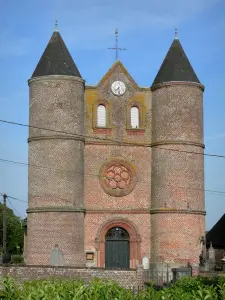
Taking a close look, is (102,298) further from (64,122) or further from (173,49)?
(173,49)

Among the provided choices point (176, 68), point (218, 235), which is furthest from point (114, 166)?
point (218, 235)

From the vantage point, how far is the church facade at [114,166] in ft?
126

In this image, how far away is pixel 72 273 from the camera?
28.2m

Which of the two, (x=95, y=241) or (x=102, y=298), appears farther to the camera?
(x=95, y=241)

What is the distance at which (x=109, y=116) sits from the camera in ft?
135

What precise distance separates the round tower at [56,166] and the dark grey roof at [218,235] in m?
15.5

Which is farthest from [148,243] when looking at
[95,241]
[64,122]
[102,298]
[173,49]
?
[102,298]

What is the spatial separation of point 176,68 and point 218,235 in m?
16.7

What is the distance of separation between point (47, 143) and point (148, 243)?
27.4 ft

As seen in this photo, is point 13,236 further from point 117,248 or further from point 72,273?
point 72,273

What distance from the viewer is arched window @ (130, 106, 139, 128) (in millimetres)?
41438

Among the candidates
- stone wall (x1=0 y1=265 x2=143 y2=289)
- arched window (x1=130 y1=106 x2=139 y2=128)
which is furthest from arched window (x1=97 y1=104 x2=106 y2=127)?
stone wall (x1=0 y1=265 x2=143 y2=289)

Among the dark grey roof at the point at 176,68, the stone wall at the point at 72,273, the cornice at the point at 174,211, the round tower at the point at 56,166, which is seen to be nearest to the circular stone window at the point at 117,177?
the round tower at the point at 56,166

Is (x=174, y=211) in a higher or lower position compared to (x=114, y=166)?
lower
